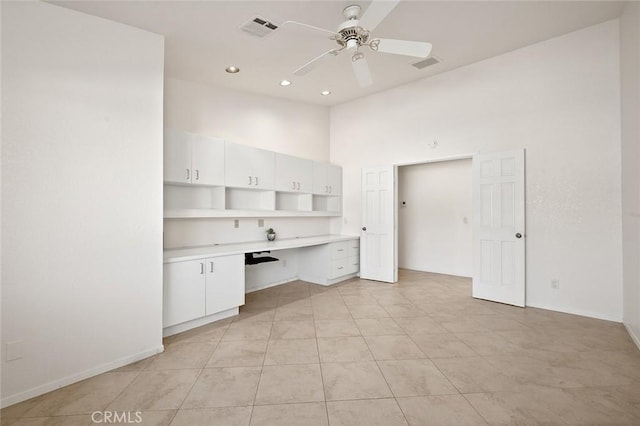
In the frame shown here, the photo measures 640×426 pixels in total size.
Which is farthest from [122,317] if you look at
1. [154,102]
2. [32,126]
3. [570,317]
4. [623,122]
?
[623,122]

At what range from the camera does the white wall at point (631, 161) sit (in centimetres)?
271

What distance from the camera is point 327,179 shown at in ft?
18.1

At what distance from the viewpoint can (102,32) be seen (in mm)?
2420

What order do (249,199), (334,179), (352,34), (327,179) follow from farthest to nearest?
1. (334,179)
2. (327,179)
3. (249,199)
4. (352,34)

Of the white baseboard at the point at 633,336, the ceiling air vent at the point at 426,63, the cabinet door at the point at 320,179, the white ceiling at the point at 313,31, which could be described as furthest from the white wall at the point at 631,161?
the cabinet door at the point at 320,179

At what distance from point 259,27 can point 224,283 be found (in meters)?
2.81

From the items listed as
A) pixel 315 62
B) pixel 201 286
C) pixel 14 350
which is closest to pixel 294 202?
pixel 201 286

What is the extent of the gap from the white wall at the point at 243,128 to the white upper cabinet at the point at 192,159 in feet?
2.11

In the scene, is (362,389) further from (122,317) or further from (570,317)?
(570,317)

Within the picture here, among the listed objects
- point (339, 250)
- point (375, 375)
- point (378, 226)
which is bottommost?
point (375, 375)

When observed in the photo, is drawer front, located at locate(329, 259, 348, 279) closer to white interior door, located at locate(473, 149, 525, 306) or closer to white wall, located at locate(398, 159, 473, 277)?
white wall, located at locate(398, 159, 473, 277)

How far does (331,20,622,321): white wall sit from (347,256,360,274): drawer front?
2355mm

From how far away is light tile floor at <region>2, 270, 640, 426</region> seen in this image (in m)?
1.81

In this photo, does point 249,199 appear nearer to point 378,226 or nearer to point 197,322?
point 197,322
